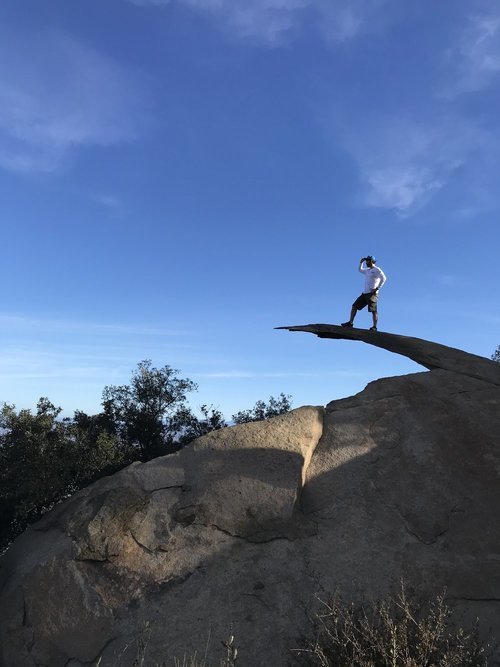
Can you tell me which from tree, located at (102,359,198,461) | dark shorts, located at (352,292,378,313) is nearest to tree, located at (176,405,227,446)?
tree, located at (102,359,198,461)

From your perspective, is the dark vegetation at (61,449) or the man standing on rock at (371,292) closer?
the man standing on rock at (371,292)

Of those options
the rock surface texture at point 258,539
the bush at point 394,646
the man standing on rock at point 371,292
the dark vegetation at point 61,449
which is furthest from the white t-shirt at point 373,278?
the dark vegetation at point 61,449

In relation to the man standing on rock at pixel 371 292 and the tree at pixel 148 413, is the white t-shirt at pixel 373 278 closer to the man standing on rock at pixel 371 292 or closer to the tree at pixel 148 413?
the man standing on rock at pixel 371 292

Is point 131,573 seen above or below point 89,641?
above

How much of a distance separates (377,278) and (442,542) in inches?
325

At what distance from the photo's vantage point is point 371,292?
45.6 ft

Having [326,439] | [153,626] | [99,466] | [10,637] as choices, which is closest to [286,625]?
[153,626]

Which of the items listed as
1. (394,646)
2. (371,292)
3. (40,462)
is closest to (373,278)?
(371,292)

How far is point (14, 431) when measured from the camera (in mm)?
24828

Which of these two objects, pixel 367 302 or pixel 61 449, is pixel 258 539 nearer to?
pixel 367 302

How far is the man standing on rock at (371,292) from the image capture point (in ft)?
45.6

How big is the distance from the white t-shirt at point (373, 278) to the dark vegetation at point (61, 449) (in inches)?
650

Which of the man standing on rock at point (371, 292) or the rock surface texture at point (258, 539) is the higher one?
the man standing on rock at point (371, 292)

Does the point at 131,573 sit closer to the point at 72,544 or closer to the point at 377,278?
the point at 72,544
